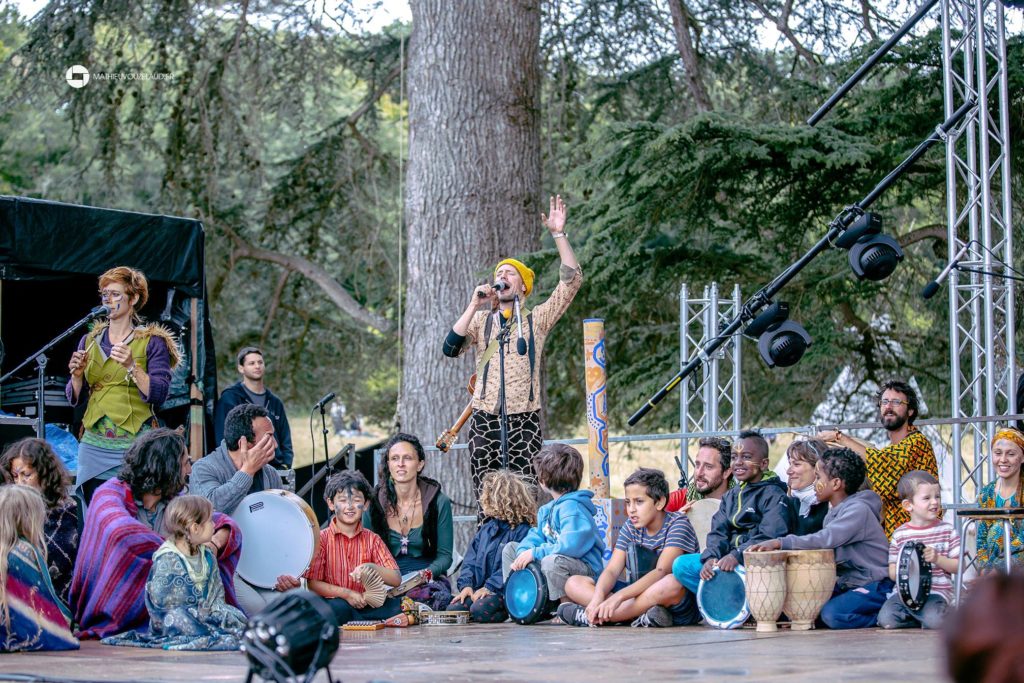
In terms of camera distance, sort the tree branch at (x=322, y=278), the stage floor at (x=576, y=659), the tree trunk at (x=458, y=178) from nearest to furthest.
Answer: the stage floor at (x=576, y=659), the tree trunk at (x=458, y=178), the tree branch at (x=322, y=278)

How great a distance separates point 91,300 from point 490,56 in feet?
12.5

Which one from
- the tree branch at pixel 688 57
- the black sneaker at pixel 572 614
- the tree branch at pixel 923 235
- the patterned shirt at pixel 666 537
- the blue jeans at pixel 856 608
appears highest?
the tree branch at pixel 688 57

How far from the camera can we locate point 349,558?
7387 millimetres

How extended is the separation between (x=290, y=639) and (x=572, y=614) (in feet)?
12.5

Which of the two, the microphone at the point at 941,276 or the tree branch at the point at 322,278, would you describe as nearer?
the microphone at the point at 941,276

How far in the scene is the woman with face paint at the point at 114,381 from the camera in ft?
25.3

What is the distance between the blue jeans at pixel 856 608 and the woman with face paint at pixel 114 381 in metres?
3.85

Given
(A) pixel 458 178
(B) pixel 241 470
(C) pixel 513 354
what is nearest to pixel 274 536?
(B) pixel 241 470

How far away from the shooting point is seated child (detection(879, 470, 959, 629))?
20.5 feet

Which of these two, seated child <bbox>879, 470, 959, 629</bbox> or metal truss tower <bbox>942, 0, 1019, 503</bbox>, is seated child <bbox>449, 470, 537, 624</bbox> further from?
metal truss tower <bbox>942, 0, 1019, 503</bbox>

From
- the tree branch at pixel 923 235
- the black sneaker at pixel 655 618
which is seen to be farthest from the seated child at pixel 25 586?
the tree branch at pixel 923 235

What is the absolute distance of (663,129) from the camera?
433 inches

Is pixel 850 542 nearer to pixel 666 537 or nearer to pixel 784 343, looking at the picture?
pixel 666 537

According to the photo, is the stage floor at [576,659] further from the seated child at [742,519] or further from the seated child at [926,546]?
the seated child at [742,519]
